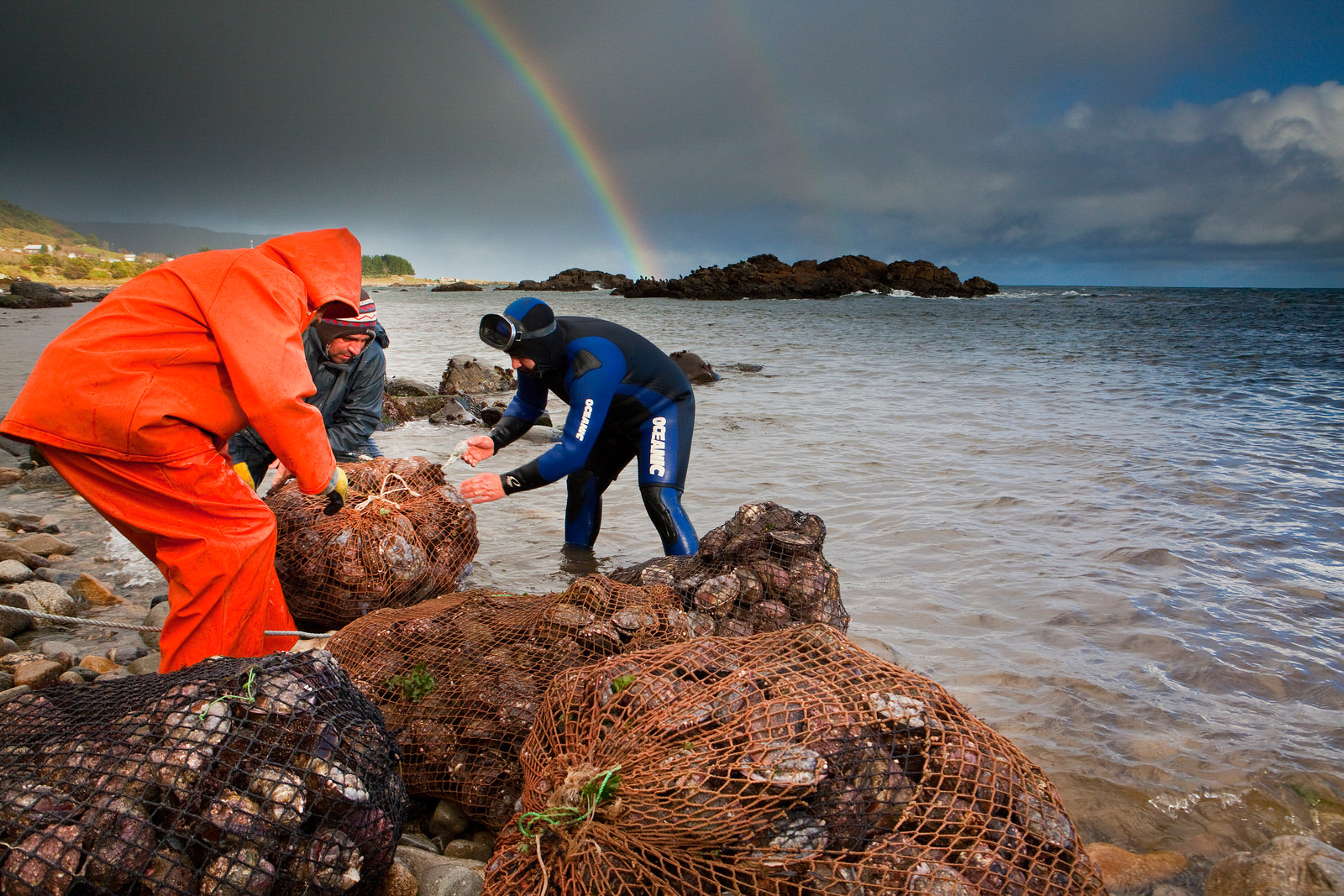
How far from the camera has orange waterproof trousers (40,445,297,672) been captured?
3.18m

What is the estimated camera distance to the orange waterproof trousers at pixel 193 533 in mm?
3180

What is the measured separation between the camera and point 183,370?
125 inches

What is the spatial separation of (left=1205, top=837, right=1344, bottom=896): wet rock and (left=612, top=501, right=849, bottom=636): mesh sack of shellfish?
1.75 metres

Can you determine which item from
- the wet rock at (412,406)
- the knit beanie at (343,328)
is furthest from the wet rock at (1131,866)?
the wet rock at (412,406)

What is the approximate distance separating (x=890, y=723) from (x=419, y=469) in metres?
3.63

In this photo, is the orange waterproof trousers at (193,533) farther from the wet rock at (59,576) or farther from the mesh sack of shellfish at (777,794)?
the wet rock at (59,576)

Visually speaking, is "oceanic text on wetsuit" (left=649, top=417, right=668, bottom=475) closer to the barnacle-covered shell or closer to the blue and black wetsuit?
the blue and black wetsuit

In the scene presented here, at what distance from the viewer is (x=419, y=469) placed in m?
4.91

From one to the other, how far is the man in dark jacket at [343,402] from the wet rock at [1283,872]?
5.11 m

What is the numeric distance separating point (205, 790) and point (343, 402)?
464 centimetres

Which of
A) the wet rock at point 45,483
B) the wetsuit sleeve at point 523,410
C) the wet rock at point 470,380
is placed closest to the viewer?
the wetsuit sleeve at point 523,410

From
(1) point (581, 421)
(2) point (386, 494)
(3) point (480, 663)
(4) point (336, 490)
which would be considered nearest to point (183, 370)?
(4) point (336, 490)

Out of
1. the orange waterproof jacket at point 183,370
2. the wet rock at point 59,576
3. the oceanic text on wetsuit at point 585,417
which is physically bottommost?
the wet rock at point 59,576

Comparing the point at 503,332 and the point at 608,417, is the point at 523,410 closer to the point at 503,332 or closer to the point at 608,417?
the point at 608,417
